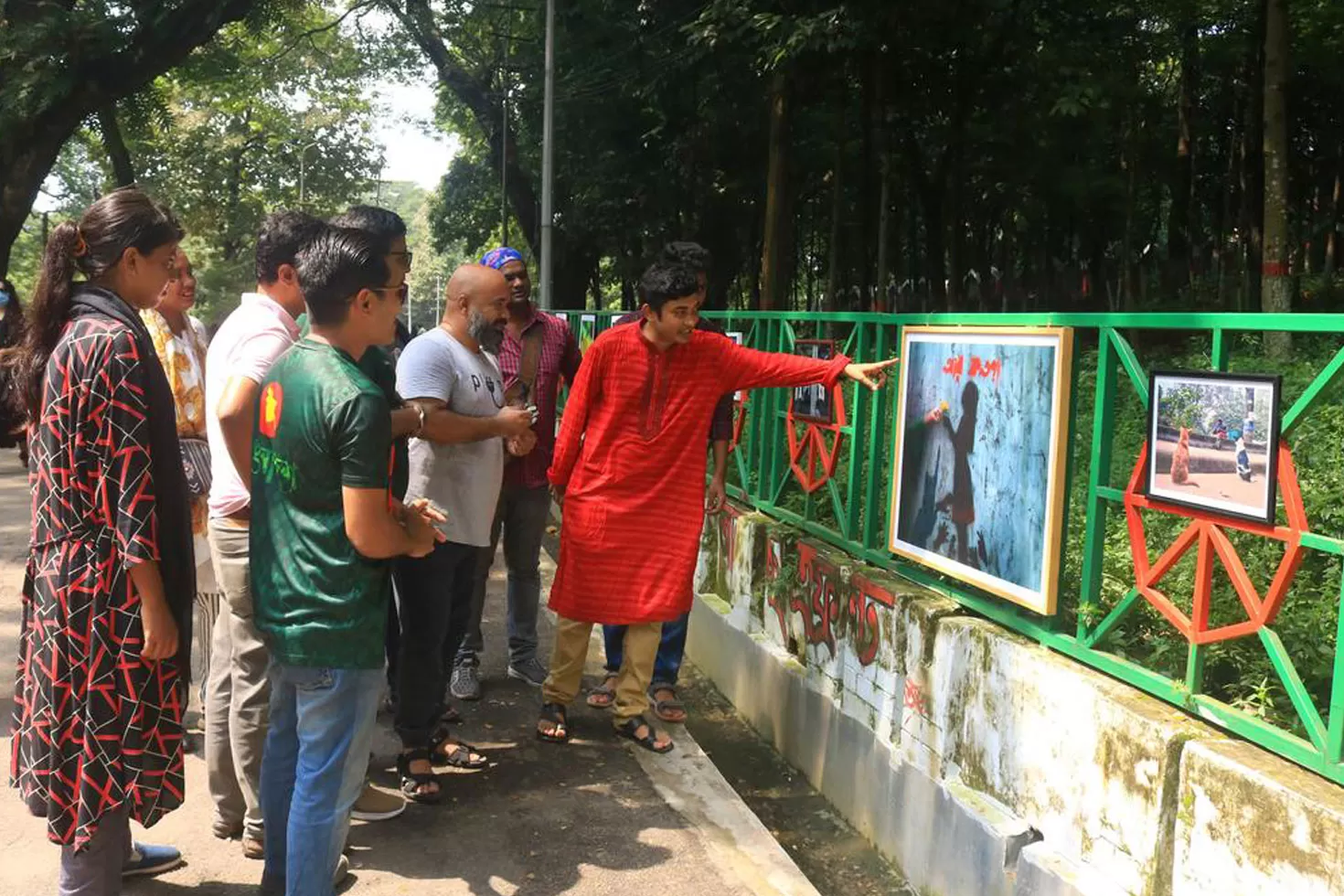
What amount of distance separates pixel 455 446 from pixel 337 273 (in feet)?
5.05

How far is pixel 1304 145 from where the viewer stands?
95.6 ft

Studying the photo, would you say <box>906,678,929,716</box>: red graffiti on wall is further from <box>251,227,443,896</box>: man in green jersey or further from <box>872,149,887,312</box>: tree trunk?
<box>872,149,887,312</box>: tree trunk

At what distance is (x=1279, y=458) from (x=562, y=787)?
2.67 meters

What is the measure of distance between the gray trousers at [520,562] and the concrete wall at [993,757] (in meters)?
0.98

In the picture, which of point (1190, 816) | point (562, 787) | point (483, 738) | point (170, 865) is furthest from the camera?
point (483, 738)

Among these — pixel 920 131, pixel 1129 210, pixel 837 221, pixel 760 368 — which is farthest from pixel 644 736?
pixel 1129 210

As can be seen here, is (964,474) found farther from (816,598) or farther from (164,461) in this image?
(164,461)

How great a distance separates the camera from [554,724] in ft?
15.7

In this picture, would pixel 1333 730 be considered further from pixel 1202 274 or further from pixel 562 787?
pixel 1202 274

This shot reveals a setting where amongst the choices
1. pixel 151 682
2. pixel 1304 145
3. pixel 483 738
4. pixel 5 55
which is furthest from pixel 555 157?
pixel 151 682

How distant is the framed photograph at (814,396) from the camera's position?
5.07m

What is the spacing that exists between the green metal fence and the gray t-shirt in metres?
1.40

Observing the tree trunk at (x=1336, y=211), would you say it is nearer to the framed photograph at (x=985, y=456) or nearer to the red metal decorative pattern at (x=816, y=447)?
the red metal decorative pattern at (x=816, y=447)

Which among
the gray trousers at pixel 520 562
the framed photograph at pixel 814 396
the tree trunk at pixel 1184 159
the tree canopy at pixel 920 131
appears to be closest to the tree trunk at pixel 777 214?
the tree canopy at pixel 920 131
